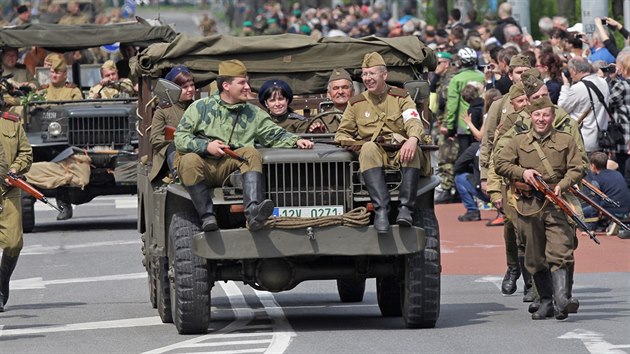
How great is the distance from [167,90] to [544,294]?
3379 millimetres

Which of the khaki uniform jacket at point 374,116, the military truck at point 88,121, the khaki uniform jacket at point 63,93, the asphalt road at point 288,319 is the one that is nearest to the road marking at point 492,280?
Result: the asphalt road at point 288,319

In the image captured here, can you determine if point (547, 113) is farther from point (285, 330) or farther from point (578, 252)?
point (578, 252)

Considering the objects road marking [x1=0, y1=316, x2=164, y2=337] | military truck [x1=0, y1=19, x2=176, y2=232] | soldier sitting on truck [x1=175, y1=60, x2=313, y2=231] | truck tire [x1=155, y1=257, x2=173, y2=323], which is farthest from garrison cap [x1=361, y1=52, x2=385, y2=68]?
military truck [x1=0, y1=19, x2=176, y2=232]

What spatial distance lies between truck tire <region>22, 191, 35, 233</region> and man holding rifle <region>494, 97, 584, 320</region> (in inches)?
419

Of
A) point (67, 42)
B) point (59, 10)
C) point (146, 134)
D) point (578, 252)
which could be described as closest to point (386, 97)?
point (146, 134)

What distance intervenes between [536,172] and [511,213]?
2.89 ft

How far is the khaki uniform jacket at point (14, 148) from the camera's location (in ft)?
50.0

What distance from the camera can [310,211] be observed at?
42.7ft

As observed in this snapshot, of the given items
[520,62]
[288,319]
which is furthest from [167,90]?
[520,62]

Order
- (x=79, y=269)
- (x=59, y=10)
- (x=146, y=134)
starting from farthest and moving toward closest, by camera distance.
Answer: (x=59, y=10)
(x=79, y=269)
(x=146, y=134)

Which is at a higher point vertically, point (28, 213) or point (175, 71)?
point (175, 71)

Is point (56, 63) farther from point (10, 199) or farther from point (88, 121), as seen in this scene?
point (10, 199)

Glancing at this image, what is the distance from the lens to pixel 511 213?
1435cm

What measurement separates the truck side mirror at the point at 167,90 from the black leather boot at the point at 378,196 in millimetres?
2143
